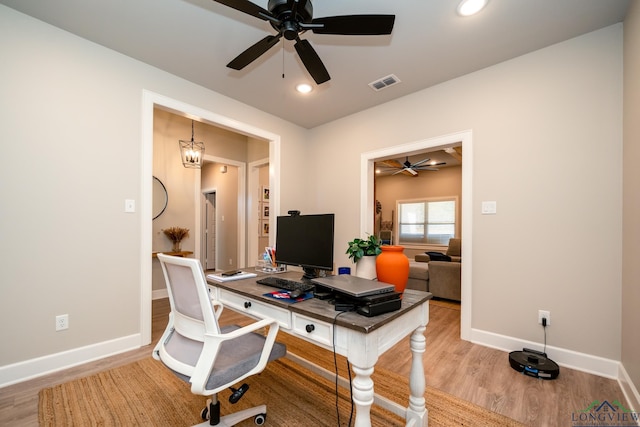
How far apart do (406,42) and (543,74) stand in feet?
4.05

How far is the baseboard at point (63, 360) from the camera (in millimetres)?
1935

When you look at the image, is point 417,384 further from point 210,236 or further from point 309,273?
point 210,236

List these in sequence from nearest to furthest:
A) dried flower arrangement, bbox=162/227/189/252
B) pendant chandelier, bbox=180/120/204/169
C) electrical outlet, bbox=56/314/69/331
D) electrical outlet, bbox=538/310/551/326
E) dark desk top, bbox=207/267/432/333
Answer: dark desk top, bbox=207/267/432/333 → electrical outlet, bbox=56/314/69/331 → electrical outlet, bbox=538/310/551/326 → pendant chandelier, bbox=180/120/204/169 → dried flower arrangement, bbox=162/227/189/252

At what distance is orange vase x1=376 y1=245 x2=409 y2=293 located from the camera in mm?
1545

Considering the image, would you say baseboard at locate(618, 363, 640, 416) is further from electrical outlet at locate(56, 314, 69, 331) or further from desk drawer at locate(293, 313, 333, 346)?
electrical outlet at locate(56, 314, 69, 331)

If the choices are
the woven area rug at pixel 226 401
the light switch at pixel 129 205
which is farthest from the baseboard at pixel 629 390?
the light switch at pixel 129 205

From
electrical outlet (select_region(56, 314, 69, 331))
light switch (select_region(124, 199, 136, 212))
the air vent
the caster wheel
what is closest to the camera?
the caster wheel

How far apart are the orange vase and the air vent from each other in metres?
2.06

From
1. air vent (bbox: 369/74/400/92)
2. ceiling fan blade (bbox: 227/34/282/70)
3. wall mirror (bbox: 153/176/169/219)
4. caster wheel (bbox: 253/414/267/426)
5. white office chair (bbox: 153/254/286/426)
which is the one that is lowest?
caster wheel (bbox: 253/414/267/426)

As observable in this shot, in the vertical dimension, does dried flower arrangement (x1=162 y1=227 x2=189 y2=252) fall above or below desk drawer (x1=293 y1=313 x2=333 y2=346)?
above

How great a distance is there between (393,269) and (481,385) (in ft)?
4.00

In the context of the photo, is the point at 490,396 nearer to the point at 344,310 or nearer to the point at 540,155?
the point at 344,310

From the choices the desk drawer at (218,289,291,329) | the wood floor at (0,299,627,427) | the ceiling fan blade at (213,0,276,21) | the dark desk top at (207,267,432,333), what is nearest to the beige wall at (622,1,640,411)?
the wood floor at (0,299,627,427)

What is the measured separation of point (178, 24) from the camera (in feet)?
6.98
